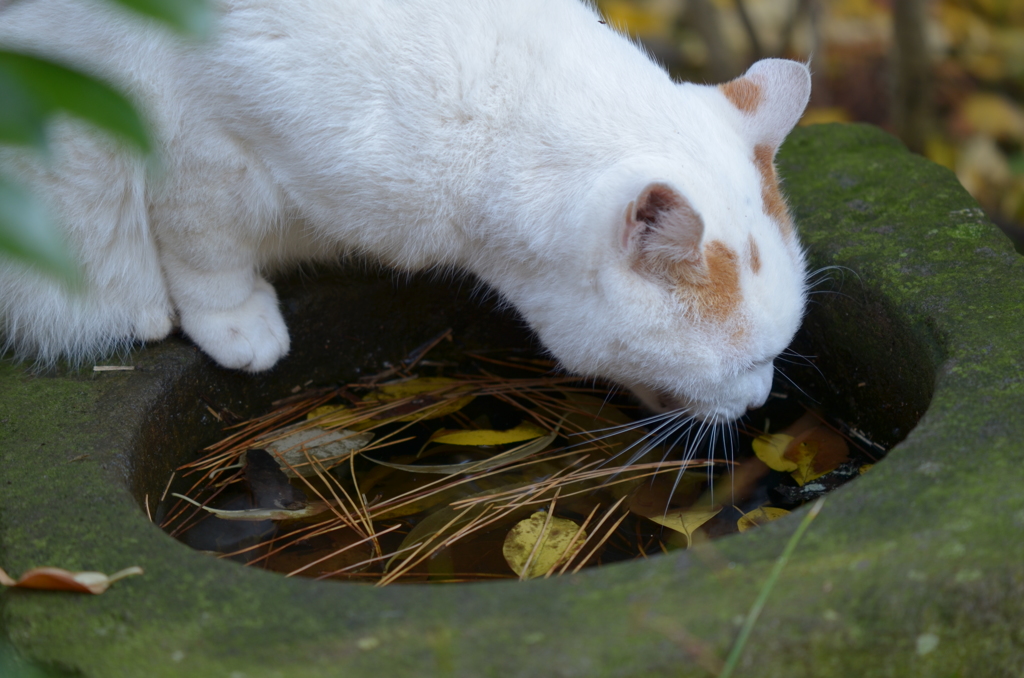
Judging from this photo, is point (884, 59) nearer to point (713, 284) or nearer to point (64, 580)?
point (713, 284)

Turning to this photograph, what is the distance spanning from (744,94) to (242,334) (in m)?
1.11

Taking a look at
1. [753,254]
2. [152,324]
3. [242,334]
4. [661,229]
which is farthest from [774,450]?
[152,324]

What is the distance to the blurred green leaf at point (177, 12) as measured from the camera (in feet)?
1.75

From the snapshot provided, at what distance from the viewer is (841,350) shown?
184cm

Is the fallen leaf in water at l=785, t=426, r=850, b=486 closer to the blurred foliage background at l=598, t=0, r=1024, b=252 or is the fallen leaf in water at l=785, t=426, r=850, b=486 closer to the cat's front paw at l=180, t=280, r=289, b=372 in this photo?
the cat's front paw at l=180, t=280, r=289, b=372

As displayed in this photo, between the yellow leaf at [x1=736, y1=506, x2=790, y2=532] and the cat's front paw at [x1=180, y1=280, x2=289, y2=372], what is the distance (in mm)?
1012

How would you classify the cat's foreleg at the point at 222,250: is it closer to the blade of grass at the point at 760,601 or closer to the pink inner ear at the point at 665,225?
Result: the pink inner ear at the point at 665,225

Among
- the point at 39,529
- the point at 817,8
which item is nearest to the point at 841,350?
the point at 39,529

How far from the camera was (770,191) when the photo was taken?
5.11 ft

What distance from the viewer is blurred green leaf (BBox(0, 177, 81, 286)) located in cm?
51

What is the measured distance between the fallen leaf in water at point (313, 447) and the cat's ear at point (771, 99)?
99 cm

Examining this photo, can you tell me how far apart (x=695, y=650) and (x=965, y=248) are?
47.2 inches

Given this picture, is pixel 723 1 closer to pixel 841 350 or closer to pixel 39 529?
pixel 841 350

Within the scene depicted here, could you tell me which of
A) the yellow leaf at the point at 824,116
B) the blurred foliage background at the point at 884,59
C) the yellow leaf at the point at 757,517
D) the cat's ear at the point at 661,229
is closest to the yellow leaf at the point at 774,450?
the yellow leaf at the point at 757,517
